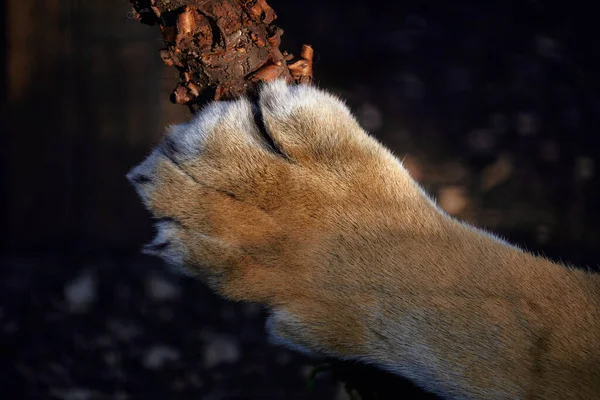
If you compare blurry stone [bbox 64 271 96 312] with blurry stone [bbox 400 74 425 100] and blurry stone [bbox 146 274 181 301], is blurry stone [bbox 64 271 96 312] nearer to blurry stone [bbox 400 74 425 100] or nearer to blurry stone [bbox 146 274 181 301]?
blurry stone [bbox 146 274 181 301]

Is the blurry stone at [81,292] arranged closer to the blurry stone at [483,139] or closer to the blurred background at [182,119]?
the blurred background at [182,119]

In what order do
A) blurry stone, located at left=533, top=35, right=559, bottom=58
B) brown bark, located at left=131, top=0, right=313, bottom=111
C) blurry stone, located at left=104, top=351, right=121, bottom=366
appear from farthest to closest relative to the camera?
1. blurry stone, located at left=533, top=35, right=559, bottom=58
2. blurry stone, located at left=104, top=351, right=121, bottom=366
3. brown bark, located at left=131, top=0, right=313, bottom=111

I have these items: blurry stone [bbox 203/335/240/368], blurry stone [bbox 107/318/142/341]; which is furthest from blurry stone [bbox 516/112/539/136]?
blurry stone [bbox 107/318/142/341]

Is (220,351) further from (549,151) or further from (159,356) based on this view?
(549,151)

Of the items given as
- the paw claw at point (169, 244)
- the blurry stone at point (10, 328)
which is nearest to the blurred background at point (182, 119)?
the blurry stone at point (10, 328)

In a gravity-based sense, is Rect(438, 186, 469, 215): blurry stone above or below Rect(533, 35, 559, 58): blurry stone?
below

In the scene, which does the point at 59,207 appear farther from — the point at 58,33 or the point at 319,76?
the point at 319,76
